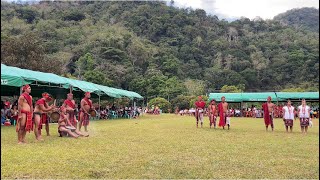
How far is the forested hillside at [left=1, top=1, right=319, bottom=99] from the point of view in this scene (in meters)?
3.91

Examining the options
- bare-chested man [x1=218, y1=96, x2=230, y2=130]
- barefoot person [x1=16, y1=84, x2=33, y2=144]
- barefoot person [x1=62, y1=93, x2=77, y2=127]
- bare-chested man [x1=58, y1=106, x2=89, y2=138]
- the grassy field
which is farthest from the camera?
bare-chested man [x1=218, y1=96, x2=230, y2=130]

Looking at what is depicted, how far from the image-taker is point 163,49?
50.8 ft

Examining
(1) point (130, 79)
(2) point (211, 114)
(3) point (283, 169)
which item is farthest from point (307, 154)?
(1) point (130, 79)

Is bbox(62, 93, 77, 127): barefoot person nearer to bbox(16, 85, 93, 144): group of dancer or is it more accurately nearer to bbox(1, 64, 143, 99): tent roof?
bbox(16, 85, 93, 144): group of dancer

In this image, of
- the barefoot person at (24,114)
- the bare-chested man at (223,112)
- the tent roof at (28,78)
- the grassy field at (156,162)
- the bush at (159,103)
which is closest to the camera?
the grassy field at (156,162)

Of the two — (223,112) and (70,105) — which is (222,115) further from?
(70,105)

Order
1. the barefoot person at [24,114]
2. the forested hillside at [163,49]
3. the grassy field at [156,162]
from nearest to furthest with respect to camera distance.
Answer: the forested hillside at [163,49] < the grassy field at [156,162] < the barefoot person at [24,114]

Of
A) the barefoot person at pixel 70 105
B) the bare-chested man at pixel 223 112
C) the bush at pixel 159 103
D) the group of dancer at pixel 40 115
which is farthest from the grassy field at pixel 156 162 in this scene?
the bush at pixel 159 103

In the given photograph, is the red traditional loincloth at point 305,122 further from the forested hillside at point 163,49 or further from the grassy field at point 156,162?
the forested hillside at point 163,49

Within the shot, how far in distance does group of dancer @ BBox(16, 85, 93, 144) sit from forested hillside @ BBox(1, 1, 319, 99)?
1.54 m

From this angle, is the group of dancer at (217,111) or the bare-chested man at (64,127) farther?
the group of dancer at (217,111)

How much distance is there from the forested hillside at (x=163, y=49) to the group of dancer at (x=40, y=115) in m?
1.54

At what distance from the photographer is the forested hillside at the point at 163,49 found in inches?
154

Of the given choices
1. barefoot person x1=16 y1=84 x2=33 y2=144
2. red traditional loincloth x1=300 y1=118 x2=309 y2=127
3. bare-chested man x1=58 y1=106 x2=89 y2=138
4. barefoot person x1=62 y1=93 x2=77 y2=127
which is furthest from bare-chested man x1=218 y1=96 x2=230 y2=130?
barefoot person x1=16 y1=84 x2=33 y2=144
